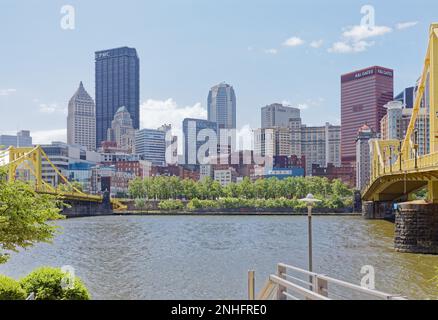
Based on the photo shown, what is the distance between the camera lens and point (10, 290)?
40.6ft

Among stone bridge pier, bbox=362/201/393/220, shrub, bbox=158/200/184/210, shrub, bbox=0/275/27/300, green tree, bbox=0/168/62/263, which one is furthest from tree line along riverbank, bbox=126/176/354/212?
shrub, bbox=0/275/27/300

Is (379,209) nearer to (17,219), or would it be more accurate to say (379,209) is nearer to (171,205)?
(171,205)

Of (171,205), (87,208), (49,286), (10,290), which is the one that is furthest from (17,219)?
(171,205)

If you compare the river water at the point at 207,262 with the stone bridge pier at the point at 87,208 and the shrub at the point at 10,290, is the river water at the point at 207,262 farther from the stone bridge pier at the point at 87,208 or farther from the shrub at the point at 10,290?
the stone bridge pier at the point at 87,208

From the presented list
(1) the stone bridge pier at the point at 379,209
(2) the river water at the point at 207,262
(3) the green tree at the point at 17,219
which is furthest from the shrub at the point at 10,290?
(1) the stone bridge pier at the point at 379,209

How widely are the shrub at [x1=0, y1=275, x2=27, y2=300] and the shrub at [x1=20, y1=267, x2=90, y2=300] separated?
1069 millimetres

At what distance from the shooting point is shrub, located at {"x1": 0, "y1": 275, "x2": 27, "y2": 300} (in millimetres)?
12227

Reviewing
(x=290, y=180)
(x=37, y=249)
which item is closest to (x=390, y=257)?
(x=37, y=249)

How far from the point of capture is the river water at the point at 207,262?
2730 cm

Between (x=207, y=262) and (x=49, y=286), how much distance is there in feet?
80.9

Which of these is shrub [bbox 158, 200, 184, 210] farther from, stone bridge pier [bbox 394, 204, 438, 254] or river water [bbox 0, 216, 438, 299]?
stone bridge pier [bbox 394, 204, 438, 254]

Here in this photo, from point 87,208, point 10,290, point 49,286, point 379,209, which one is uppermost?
point 10,290

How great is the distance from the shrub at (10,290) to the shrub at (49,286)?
1069mm
